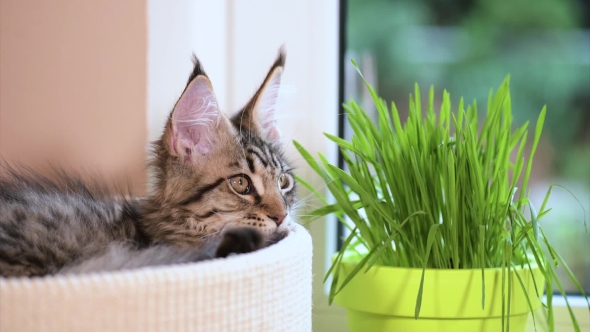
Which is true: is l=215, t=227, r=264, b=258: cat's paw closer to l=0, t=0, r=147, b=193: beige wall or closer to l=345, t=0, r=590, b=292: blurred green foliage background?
l=0, t=0, r=147, b=193: beige wall

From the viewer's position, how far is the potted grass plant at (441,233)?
3.22 ft

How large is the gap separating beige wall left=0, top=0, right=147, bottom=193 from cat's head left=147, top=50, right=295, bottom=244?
0.25 metres

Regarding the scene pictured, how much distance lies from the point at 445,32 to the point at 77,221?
1220 mm

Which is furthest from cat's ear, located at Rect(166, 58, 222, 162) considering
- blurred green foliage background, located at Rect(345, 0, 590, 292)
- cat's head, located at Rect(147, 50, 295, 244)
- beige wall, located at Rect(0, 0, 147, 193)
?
blurred green foliage background, located at Rect(345, 0, 590, 292)

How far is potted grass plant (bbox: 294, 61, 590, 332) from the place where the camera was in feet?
3.22

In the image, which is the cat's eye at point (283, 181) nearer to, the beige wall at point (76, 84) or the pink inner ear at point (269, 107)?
the pink inner ear at point (269, 107)

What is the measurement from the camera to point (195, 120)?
3.16 ft

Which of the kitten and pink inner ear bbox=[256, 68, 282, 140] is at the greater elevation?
pink inner ear bbox=[256, 68, 282, 140]

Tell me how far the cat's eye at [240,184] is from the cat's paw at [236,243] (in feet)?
0.77

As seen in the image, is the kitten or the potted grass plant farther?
the potted grass plant

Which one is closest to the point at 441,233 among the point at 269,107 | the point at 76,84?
the point at 269,107

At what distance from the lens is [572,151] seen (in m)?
1.67

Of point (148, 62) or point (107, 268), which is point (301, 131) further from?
point (107, 268)

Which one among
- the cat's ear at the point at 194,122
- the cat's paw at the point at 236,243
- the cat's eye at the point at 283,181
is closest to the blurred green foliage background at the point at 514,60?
the cat's eye at the point at 283,181
